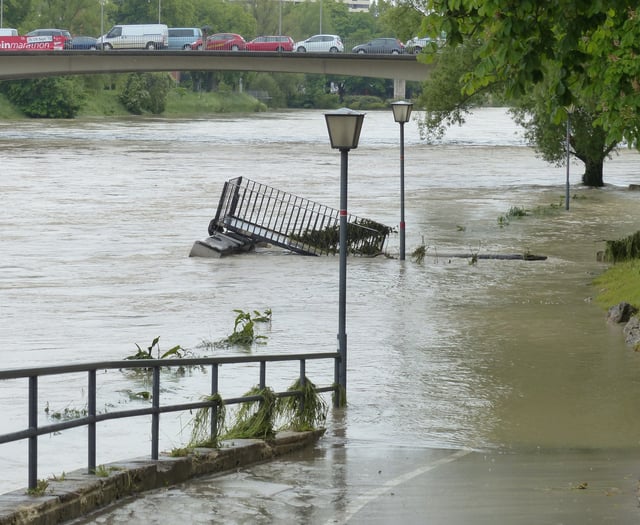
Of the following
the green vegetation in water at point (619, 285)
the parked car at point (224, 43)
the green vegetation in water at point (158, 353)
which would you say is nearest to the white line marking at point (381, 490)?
the green vegetation in water at point (158, 353)

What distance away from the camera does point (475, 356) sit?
17.2m

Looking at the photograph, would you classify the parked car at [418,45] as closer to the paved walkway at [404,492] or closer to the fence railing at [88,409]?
the fence railing at [88,409]

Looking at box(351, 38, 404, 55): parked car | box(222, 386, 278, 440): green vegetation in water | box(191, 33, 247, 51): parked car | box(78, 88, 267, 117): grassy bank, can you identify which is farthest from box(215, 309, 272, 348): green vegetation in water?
box(78, 88, 267, 117): grassy bank

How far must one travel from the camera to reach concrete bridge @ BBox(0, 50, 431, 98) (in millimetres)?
74438

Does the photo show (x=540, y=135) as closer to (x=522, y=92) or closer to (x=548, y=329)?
(x=548, y=329)

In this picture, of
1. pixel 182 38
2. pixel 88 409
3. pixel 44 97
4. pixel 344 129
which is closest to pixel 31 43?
pixel 182 38

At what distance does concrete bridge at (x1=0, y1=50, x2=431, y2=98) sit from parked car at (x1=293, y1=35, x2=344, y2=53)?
686cm

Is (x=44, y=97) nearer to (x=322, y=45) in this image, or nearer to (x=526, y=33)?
(x=322, y=45)

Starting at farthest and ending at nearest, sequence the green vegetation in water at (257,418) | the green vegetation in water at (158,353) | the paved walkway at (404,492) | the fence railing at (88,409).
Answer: the green vegetation in water at (158,353), the green vegetation in water at (257,418), the paved walkway at (404,492), the fence railing at (88,409)

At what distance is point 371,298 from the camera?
913 inches

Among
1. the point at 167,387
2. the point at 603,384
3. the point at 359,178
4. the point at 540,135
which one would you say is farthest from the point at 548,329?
the point at 359,178

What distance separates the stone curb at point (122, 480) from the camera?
614 cm

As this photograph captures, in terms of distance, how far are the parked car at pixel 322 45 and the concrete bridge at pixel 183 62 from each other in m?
6.86

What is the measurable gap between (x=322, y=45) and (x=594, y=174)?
37.5 metres
